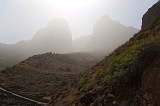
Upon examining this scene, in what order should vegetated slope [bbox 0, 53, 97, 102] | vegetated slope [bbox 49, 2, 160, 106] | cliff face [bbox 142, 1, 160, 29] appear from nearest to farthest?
vegetated slope [bbox 49, 2, 160, 106] → cliff face [bbox 142, 1, 160, 29] → vegetated slope [bbox 0, 53, 97, 102]

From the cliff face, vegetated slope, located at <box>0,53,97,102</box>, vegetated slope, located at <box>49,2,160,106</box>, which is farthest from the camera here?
vegetated slope, located at <box>0,53,97,102</box>

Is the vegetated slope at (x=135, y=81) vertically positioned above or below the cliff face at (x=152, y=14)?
below

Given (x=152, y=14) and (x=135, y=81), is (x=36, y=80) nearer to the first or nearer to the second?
(x=152, y=14)

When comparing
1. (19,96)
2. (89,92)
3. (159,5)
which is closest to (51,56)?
(19,96)

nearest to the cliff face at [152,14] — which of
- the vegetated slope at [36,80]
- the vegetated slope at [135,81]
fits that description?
the vegetated slope at [36,80]

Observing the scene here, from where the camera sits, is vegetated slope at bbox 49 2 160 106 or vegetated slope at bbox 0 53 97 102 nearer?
vegetated slope at bbox 49 2 160 106

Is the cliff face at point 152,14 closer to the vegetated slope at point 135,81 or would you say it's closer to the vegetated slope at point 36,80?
the vegetated slope at point 36,80

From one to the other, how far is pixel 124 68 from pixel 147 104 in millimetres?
2280

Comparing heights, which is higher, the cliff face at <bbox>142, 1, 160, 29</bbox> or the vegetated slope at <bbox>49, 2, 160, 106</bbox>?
the cliff face at <bbox>142, 1, 160, 29</bbox>

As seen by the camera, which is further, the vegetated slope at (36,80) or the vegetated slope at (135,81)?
the vegetated slope at (36,80)

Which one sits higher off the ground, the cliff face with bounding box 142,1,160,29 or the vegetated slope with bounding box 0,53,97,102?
the cliff face with bounding box 142,1,160,29

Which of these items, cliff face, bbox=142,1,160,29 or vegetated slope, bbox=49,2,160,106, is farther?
cliff face, bbox=142,1,160,29

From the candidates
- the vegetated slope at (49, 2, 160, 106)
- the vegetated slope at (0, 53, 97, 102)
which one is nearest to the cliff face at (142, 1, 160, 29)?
the vegetated slope at (0, 53, 97, 102)

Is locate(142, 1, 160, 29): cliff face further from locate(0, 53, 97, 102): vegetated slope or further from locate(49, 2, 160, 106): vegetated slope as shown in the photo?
locate(49, 2, 160, 106): vegetated slope
